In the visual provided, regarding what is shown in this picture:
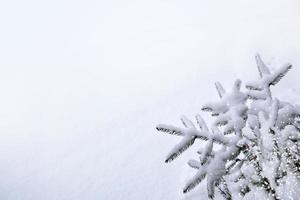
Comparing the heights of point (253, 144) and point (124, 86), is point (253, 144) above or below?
above

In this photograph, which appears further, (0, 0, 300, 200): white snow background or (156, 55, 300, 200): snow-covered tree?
(0, 0, 300, 200): white snow background

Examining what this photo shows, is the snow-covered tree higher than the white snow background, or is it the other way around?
the snow-covered tree

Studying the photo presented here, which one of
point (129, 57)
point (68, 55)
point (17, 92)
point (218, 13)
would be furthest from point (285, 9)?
point (17, 92)

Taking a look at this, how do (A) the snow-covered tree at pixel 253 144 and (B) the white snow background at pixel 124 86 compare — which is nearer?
(A) the snow-covered tree at pixel 253 144

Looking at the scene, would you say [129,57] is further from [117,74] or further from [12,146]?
[12,146]

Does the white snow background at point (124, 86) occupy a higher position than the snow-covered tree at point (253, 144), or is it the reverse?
the snow-covered tree at point (253, 144)

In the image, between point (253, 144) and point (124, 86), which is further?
point (124, 86)
